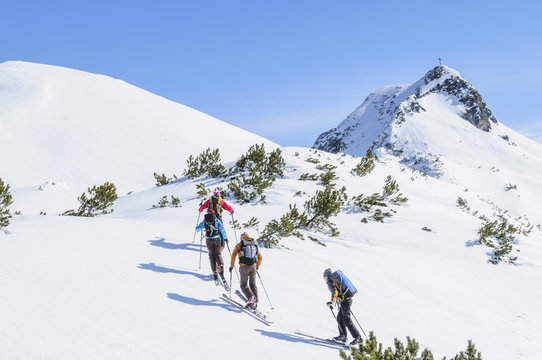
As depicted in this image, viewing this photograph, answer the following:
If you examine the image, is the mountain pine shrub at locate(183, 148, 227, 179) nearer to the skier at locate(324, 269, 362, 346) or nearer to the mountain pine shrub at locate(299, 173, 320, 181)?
the mountain pine shrub at locate(299, 173, 320, 181)

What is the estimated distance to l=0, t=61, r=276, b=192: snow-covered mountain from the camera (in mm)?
27031

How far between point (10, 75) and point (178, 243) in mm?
41140

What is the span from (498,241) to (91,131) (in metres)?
33.2

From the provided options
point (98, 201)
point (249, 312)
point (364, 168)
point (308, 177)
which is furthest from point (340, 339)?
point (364, 168)

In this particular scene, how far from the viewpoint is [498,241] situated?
1441cm

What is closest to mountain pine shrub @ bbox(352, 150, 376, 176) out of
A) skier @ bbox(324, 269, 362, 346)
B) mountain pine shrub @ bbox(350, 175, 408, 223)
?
mountain pine shrub @ bbox(350, 175, 408, 223)

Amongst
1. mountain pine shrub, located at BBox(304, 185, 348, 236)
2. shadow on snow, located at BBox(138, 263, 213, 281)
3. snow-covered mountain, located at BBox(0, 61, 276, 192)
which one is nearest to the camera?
shadow on snow, located at BBox(138, 263, 213, 281)

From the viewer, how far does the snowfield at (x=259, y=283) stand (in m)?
4.38

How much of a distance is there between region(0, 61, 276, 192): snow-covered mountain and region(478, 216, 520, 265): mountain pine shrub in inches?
907

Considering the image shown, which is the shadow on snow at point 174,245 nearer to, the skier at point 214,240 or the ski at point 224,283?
the skier at point 214,240

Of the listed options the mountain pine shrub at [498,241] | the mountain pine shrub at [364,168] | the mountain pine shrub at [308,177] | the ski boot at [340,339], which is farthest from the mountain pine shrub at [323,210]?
the mountain pine shrub at [364,168]

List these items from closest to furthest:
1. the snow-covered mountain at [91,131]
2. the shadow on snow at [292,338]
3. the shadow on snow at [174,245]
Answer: the shadow on snow at [292,338] < the shadow on snow at [174,245] < the snow-covered mountain at [91,131]

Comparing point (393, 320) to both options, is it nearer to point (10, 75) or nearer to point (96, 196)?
point (96, 196)

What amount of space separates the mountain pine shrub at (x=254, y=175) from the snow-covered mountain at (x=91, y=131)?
40.4 ft
